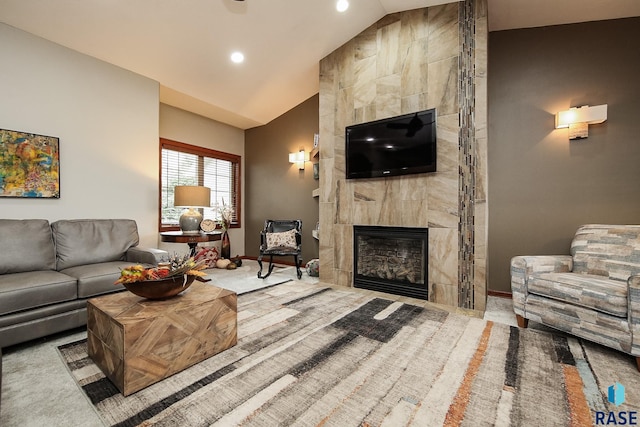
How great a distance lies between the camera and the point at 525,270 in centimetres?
244

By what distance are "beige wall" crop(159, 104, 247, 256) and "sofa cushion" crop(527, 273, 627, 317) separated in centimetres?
483

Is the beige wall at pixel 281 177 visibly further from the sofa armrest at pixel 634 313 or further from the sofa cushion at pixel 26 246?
the sofa armrest at pixel 634 313

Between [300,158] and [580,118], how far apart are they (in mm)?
3663

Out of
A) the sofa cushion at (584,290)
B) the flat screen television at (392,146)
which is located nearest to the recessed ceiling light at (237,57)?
the flat screen television at (392,146)

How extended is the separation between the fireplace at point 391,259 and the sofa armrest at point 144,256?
7.42 feet

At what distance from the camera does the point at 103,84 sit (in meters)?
3.34

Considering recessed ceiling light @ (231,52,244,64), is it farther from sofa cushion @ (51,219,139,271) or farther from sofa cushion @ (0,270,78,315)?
sofa cushion @ (0,270,78,315)

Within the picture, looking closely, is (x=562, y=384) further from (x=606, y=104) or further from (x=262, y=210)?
(x=262, y=210)

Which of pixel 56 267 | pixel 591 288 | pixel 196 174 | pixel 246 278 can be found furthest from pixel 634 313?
pixel 196 174

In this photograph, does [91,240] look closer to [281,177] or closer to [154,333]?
[154,333]

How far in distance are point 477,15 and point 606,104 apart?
5.31 ft

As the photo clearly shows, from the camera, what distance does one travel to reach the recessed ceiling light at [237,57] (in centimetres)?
357

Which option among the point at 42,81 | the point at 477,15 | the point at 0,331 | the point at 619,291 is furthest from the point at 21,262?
the point at 477,15

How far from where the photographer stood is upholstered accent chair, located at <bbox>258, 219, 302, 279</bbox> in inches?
162
